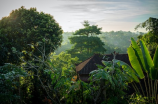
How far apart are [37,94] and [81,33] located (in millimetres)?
16119

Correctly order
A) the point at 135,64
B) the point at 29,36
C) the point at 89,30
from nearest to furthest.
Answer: the point at 135,64, the point at 29,36, the point at 89,30

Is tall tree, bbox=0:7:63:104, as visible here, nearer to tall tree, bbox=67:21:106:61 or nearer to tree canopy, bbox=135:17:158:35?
tree canopy, bbox=135:17:158:35

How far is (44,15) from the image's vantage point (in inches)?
413

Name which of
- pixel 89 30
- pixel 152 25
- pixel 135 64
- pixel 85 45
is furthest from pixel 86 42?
pixel 135 64

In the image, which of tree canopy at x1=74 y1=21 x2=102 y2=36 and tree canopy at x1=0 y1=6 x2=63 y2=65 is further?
tree canopy at x1=74 y1=21 x2=102 y2=36

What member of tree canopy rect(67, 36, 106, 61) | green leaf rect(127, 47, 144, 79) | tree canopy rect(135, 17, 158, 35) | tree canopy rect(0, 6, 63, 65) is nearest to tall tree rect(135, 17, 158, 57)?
tree canopy rect(135, 17, 158, 35)

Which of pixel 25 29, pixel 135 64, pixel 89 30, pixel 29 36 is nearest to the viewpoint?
pixel 135 64

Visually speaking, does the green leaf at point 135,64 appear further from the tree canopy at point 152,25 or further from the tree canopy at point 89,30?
the tree canopy at point 89,30

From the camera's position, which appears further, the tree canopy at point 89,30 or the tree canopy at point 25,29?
the tree canopy at point 89,30

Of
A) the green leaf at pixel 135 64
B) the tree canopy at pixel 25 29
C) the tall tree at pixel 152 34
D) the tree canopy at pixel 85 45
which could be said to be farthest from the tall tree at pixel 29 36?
the tree canopy at pixel 85 45

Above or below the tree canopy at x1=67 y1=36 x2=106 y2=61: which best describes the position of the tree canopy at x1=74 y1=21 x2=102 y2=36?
above

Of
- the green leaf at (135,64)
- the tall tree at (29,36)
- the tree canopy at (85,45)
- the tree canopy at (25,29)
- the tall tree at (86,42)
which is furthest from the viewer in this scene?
the tall tree at (86,42)

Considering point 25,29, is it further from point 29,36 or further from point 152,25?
point 152,25

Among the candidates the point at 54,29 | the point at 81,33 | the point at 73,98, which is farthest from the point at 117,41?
the point at 73,98
